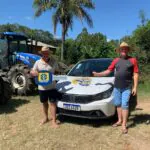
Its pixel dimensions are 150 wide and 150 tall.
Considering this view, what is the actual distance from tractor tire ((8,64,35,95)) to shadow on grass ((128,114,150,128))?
4.68 m

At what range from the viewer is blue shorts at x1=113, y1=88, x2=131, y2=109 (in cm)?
720

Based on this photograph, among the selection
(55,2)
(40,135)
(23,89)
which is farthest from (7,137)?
(55,2)

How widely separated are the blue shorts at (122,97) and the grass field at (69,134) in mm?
551

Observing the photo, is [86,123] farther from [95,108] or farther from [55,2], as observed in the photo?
[55,2]

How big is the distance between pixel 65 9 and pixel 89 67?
13543 mm

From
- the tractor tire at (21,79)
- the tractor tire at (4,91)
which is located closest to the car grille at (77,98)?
the tractor tire at (4,91)

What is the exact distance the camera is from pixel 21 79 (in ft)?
41.4

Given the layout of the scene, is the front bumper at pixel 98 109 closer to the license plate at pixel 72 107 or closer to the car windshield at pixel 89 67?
the license plate at pixel 72 107

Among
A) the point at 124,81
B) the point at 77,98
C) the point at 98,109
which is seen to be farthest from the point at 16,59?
the point at 124,81

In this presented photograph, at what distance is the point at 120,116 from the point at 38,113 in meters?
2.43

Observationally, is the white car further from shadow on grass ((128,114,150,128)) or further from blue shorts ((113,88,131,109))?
shadow on grass ((128,114,150,128))

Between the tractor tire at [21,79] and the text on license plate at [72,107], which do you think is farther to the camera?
the tractor tire at [21,79]

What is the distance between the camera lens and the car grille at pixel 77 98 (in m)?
7.52

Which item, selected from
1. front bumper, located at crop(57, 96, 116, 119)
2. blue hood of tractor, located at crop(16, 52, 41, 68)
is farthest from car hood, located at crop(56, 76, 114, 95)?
blue hood of tractor, located at crop(16, 52, 41, 68)
